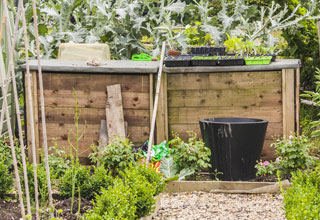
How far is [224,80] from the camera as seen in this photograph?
514 cm

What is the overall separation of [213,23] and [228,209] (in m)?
3.92

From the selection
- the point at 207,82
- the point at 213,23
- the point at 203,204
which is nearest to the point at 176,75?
the point at 207,82

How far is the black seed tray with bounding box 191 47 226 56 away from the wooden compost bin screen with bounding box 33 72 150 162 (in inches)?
34.9

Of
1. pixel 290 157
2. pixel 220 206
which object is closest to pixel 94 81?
pixel 220 206

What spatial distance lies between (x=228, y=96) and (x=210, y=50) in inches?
29.6

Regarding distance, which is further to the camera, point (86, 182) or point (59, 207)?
point (86, 182)

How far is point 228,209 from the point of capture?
Answer: 4137mm

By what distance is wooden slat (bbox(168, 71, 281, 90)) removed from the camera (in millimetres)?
5105

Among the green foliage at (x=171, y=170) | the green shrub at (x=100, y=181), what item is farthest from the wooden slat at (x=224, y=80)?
the green shrub at (x=100, y=181)

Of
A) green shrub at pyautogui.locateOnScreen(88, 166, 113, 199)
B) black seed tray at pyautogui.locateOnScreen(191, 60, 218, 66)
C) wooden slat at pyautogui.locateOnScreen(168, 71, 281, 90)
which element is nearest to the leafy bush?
wooden slat at pyautogui.locateOnScreen(168, 71, 281, 90)

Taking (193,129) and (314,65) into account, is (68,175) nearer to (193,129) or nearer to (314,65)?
(193,129)

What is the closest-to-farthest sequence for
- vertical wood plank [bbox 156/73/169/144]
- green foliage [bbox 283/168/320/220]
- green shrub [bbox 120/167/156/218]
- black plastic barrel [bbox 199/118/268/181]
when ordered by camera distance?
green foliage [bbox 283/168/320/220]
green shrub [bbox 120/167/156/218]
black plastic barrel [bbox 199/118/268/181]
vertical wood plank [bbox 156/73/169/144]

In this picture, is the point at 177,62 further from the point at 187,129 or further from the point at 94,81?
the point at 94,81

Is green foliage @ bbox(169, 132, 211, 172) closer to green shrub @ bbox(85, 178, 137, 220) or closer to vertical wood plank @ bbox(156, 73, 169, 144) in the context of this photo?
vertical wood plank @ bbox(156, 73, 169, 144)
